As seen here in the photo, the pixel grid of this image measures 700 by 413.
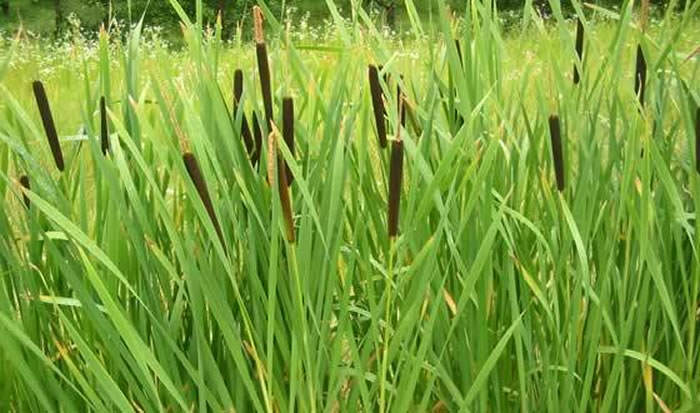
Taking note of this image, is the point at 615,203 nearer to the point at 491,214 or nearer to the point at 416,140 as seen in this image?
the point at 491,214

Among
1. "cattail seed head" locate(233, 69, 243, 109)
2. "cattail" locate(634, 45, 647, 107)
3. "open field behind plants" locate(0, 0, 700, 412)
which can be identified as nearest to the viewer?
"open field behind plants" locate(0, 0, 700, 412)

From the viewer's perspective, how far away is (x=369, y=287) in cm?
87

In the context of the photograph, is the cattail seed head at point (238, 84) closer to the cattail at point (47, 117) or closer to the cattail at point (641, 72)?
the cattail at point (47, 117)

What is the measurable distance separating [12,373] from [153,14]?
67.2 ft

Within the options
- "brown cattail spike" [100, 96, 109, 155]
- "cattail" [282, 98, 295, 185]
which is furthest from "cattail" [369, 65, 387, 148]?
"brown cattail spike" [100, 96, 109, 155]

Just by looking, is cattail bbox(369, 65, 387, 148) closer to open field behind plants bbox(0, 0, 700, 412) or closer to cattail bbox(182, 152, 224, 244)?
open field behind plants bbox(0, 0, 700, 412)

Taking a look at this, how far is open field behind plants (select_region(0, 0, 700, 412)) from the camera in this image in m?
0.88

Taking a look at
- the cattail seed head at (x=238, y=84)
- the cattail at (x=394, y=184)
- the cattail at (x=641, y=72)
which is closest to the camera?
the cattail at (x=394, y=184)

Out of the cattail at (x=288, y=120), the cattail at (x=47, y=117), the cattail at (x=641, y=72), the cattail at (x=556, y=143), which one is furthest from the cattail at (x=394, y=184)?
the cattail at (x=641, y=72)

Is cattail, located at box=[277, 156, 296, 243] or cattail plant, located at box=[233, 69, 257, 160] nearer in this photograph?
cattail, located at box=[277, 156, 296, 243]

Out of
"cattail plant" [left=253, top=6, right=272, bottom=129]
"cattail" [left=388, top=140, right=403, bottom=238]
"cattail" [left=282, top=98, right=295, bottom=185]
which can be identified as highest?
"cattail plant" [left=253, top=6, right=272, bottom=129]

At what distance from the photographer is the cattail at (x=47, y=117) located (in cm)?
97

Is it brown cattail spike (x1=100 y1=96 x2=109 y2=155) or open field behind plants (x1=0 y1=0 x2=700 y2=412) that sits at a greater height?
brown cattail spike (x1=100 y1=96 x2=109 y2=155)

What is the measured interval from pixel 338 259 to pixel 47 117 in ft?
1.20
